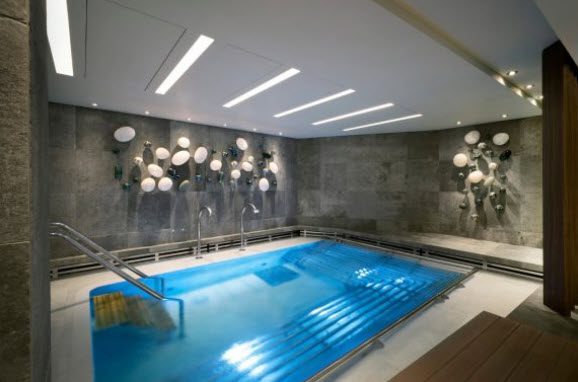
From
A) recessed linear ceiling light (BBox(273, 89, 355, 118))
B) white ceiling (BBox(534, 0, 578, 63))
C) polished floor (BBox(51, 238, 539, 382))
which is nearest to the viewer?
white ceiling (BBox(534, 0, 578, 63))

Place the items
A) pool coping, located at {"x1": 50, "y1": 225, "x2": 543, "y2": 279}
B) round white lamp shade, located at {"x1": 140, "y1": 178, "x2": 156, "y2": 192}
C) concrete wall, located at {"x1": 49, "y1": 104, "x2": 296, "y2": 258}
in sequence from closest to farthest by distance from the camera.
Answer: pool coping, located at {"x1": 50, "y1": 225, "x2": 543, "y2": 279} < concrete wall, located at {"x1": 49, "y1": 104, "x2": 296, "y2": 258} < round white lamp shade, located at {"x1": 140, "y1": 178, "x2": 156, "y2": 192}

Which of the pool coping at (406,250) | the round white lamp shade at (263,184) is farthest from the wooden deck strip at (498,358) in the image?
the round white lamp shade at (263,184)

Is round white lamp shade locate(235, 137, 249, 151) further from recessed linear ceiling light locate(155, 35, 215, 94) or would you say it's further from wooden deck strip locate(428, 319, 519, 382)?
wooden deck strip locate(428, 319, 519, 382)

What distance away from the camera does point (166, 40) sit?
8.51ft

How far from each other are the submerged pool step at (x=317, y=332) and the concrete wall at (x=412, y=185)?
2.95 meters

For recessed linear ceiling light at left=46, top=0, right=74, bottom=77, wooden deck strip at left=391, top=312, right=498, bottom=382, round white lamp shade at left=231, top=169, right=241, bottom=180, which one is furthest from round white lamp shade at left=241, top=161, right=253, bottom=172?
wooden deck strip at left=391, top=312, right=498, bottom=382

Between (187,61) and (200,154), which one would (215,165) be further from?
(187,61)

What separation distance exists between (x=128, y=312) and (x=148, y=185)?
256 cm

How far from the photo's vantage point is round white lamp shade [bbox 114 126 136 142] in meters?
4.95

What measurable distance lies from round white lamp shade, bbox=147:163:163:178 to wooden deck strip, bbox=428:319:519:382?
17.8 ft

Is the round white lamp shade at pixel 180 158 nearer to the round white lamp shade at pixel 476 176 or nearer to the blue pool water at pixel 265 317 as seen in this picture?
the blue pool water at pixel 265 317

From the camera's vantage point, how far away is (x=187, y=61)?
10.1 ft

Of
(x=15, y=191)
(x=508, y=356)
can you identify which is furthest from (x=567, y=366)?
(x=15, y=191)

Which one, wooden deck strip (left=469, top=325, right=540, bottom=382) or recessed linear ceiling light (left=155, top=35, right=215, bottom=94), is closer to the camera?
wooden deck strip (left=469, top=325, right=540, bottom=382)
